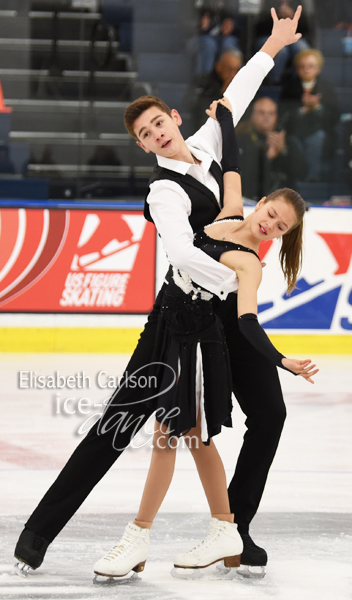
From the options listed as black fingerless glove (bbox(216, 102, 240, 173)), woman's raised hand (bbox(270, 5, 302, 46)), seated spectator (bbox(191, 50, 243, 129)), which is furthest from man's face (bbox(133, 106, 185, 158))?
seated spectator (bbox(191, 50, 243, 129))

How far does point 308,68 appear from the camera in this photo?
6676 millimetres

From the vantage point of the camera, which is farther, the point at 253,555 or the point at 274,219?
the point at 253,555

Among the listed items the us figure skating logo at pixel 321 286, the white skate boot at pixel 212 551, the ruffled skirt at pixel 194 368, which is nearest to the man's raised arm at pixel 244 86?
the ruffled skirt at pixel 194 368

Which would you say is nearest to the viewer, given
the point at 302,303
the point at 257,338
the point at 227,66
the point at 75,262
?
the point at 257,338

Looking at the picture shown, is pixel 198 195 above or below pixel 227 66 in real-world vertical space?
above

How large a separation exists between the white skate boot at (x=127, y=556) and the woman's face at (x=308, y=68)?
202 inches

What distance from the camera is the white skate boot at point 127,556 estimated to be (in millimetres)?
2141

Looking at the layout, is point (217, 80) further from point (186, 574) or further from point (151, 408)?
point (186, 574)

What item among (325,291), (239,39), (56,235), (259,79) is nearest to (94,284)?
(56,235)

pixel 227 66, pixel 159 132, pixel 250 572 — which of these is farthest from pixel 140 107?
pixel 227 66

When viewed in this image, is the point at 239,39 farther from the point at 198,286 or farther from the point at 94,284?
the point at 198,286

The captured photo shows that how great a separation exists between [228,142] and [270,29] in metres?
4.77

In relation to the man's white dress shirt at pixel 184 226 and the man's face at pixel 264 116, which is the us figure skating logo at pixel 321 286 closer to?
the man's face at pixel 264 116

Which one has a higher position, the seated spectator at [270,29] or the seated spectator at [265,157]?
the seated spectator at [270,29]
